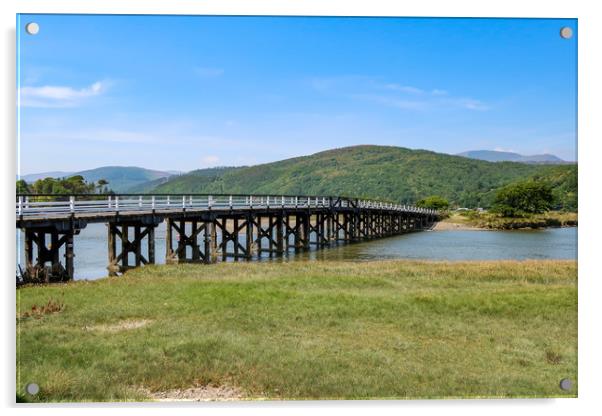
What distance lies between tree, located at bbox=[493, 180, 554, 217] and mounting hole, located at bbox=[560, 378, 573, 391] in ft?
36.4

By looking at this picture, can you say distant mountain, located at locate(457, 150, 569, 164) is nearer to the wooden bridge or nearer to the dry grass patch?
the dry grass patch

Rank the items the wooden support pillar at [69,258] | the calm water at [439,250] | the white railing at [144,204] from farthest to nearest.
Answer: the calm water at [439,250] < the wooden support pillar at [69,258] < the white railing at [144,204]

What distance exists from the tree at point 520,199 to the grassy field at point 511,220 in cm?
39

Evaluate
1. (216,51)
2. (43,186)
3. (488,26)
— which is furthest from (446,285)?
(43,186)

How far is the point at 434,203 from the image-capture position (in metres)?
58.8

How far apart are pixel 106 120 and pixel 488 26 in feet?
25.5

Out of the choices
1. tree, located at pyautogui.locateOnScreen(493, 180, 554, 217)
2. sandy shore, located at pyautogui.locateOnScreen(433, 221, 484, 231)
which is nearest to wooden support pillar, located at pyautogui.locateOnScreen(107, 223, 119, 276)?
tree, located at pyautogui.locateOnScreen(493, 180, 554, 217)

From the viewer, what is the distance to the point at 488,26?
10094 mm

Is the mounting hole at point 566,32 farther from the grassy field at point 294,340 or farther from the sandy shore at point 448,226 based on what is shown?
the sandy shore at point 448,226

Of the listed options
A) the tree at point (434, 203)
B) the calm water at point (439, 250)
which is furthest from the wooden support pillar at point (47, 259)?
the tree at point (434, 203)

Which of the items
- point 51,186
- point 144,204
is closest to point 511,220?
point 144,204

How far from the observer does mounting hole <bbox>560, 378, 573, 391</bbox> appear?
9.11m

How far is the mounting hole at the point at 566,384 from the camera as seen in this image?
29.9 ft

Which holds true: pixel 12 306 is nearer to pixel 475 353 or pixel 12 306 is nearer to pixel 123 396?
pixel 123 396
